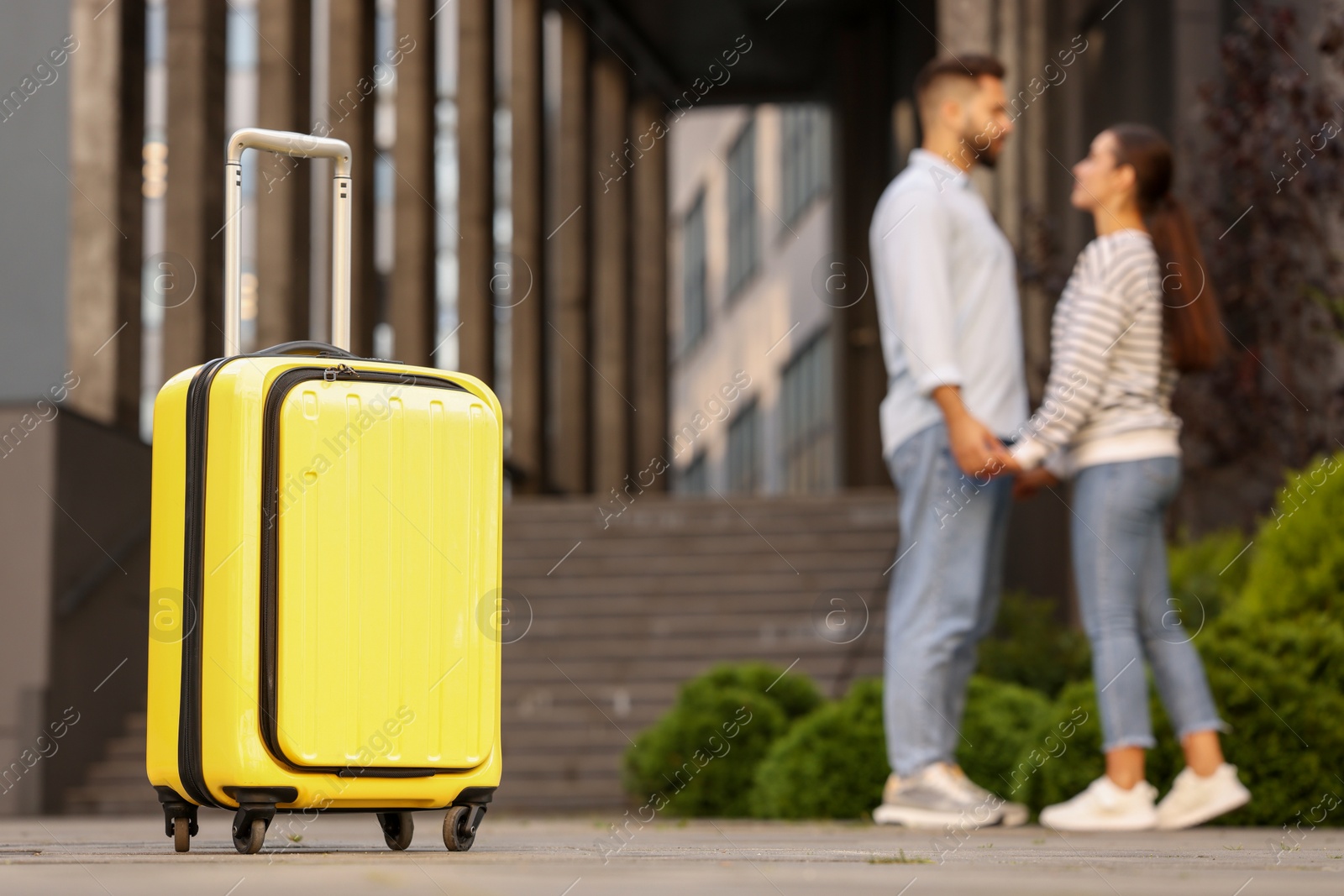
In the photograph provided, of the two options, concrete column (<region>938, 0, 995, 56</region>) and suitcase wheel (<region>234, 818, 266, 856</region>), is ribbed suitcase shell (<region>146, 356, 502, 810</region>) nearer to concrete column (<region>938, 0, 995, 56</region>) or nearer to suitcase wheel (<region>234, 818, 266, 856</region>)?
suitcase wheel (<region>234, 818, 266, 856</region>)

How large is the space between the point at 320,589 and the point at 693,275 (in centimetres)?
4828

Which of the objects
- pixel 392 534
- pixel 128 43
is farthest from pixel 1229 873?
pixel 128 43

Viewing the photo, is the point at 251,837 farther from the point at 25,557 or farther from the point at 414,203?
the point at 414,203

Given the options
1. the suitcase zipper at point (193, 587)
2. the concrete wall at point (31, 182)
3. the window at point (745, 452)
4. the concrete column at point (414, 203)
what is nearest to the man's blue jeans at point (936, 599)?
the suitcase zipper at point (193, 587)

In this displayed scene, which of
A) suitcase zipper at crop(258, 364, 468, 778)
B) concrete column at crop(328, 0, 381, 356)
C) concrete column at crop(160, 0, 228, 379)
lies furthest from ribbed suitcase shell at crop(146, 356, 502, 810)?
concrete column at crop(328, 0, 381, 356)

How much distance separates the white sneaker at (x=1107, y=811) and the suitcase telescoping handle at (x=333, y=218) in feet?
8.39

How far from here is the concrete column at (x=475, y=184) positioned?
67.2ft

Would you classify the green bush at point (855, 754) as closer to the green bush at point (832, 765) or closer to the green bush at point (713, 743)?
the green bush at point (832, 765)

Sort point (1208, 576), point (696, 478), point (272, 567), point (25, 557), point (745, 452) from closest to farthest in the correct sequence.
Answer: point (272, 567)
point (1208, 576)
point (25, 557)
point (745, 452)
point (696, 478)

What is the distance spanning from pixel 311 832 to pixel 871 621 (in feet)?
20.0

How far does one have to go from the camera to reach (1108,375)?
5.86 meters

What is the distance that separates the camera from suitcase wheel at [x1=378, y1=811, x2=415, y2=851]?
13.1ft

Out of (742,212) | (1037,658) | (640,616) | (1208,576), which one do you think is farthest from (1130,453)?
(742,212)

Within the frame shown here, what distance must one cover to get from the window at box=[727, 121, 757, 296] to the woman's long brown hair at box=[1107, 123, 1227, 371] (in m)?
33.0
